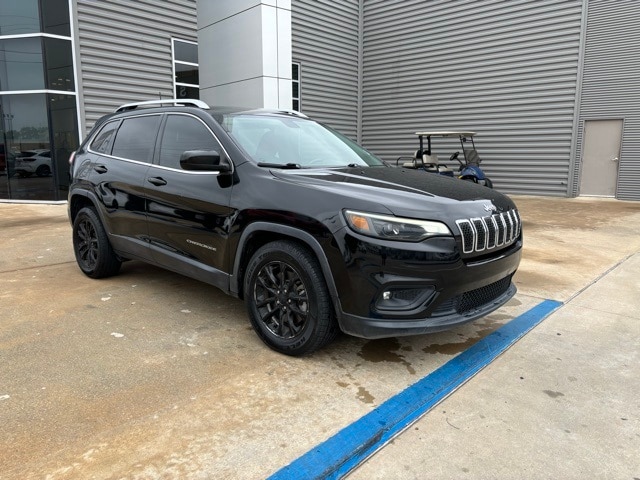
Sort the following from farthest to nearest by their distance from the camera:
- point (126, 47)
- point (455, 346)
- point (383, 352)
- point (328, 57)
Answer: point (328, 57) → point (126, 47) → point (455, 346) → point (383, 352)

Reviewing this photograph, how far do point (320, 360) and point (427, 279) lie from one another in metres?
0.92

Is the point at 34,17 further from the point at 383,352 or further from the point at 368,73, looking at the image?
the point at 383,352

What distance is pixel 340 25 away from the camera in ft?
54.4

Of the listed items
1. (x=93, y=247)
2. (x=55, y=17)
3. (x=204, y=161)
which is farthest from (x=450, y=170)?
(x=204, y=161)

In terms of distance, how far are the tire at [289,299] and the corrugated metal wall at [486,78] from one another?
42.2 feet

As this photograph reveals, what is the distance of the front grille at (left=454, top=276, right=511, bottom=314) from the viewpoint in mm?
3008

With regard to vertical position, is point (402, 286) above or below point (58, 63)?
below

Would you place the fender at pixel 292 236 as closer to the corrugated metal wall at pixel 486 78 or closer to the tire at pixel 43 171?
the tire at pixel 43 171

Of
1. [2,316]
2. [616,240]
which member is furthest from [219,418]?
[616,240]

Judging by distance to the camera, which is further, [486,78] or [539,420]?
[486,78]

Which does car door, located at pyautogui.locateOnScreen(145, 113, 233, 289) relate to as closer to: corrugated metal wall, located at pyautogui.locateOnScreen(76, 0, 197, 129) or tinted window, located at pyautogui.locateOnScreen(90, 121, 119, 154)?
tinted window, located at pyautogui.locateOnScreen(90, 121, 119, 154)

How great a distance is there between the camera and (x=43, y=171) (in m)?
10.9

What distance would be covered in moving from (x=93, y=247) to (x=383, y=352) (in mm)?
3260

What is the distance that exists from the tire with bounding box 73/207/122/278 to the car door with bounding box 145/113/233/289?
36.2 inches
